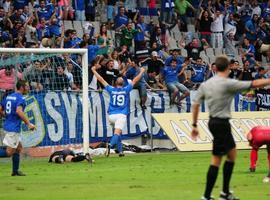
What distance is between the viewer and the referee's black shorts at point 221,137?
1412 cm

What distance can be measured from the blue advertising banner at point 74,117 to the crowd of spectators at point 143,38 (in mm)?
364

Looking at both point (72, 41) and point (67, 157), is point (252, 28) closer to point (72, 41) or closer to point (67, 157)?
point (72, 41)

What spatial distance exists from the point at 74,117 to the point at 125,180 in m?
9.24

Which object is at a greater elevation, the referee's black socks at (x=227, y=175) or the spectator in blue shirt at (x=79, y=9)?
the spectator in blue shirt at (x=79, y=9)

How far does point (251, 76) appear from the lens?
114 ft

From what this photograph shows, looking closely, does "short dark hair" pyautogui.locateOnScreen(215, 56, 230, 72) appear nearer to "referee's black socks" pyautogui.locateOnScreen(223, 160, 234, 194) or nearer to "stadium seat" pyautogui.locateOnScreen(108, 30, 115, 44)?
"referee's black socks" pyautogui.locateOnScreen(223, 160, 234, 194)

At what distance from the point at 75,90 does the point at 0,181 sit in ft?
31.3

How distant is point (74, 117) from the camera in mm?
27547

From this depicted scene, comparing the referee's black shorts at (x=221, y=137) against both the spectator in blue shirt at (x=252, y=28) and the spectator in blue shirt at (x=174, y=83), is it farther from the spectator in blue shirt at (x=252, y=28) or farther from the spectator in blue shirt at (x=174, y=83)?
the spectator in blue shirt at (x=252, y=28)

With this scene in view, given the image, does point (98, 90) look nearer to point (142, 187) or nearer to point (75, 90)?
point (75, 90)

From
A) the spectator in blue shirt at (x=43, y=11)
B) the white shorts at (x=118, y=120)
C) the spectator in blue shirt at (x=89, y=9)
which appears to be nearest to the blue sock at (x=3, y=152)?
the white shorts at (x=118, y=120)

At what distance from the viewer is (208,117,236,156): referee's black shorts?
46.3ft

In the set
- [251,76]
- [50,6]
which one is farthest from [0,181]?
[251,76]

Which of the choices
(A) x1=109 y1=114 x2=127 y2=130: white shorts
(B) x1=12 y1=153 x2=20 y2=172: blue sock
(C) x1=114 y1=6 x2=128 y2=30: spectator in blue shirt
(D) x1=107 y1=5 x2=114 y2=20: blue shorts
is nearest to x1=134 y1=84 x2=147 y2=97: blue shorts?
(A) x1=109 y1=114 x2=127 y2=130: white shorts
